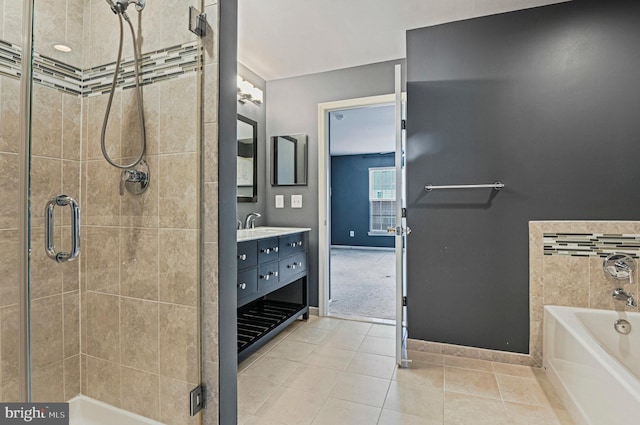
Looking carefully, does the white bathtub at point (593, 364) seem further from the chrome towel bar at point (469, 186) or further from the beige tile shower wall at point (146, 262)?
the beige tile shower wall at point (146, 262)

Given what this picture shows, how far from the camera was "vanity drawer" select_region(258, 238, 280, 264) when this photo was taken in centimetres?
232

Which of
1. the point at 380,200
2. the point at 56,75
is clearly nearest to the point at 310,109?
the point at 56,75

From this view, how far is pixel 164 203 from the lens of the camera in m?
1.34

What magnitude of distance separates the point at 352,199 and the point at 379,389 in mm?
6574

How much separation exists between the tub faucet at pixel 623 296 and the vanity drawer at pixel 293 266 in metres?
2.21

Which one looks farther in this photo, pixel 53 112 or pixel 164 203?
pixel 53 112

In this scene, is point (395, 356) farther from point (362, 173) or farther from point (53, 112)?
point (362, 173)

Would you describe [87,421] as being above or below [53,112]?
below

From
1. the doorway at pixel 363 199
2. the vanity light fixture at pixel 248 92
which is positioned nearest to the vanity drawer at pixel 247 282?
the vanity light fixture at pixel 248 92

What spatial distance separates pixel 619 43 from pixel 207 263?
9.10 ft

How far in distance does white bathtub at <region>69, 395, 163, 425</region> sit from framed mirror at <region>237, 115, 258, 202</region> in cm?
178

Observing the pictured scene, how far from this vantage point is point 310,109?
317 centimetres

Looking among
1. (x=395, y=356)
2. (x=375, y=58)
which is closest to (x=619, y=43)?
(x=375, y=58)

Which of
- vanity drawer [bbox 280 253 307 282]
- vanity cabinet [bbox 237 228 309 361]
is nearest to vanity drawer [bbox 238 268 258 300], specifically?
vanity cabinet [bbox 237 228 309 361]
